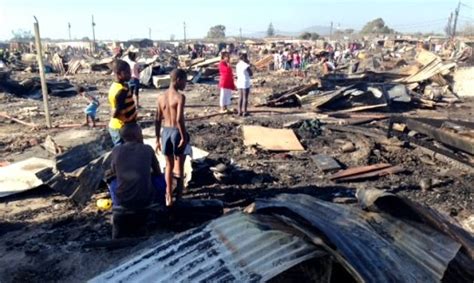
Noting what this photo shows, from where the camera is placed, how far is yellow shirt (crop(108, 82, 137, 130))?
553cm

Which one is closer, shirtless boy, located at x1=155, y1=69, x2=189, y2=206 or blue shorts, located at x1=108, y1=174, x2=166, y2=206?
blue shorts, located at x1=108, y1=174, x2=166, y2=206

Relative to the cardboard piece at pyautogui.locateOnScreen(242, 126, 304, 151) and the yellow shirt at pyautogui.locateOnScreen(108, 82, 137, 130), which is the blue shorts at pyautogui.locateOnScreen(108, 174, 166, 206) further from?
the cardboard piece at pyautogui.locateOnScreen(242, 126, 304, 151)

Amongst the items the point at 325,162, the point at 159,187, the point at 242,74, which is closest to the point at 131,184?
the point at 159,187

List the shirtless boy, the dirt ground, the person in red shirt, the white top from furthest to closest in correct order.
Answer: the person in red shirt, the white top, the shirtless boy, the dirt ground

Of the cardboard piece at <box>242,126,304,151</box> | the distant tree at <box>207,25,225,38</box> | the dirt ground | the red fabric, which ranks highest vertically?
the distant tree at <box>207,25,225,38</box>

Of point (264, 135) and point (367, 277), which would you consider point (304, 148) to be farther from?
point (367, 277)

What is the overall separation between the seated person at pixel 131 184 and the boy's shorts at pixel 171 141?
90 centimetres

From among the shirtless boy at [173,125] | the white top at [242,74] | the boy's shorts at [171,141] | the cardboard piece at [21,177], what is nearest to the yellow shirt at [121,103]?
the shirtless boy at [173,125]

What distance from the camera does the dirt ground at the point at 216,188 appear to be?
15.2 feet

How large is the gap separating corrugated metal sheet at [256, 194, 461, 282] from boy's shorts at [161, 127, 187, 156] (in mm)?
2531

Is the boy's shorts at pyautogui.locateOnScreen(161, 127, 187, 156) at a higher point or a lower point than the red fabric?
lower

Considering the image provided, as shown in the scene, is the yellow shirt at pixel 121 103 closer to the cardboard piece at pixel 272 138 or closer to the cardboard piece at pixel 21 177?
the cardboard piece at pixel 21 177

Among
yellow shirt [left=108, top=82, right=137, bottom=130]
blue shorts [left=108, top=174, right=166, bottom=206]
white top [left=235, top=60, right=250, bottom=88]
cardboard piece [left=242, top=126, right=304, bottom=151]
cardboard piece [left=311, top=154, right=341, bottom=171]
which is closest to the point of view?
blue shorts [left=108, top=174, right=166, bottom=206]

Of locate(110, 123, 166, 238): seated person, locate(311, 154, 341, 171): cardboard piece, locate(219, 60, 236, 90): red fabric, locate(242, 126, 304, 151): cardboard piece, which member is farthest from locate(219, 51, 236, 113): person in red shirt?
locate(110, 123, 166, 238): seated person
